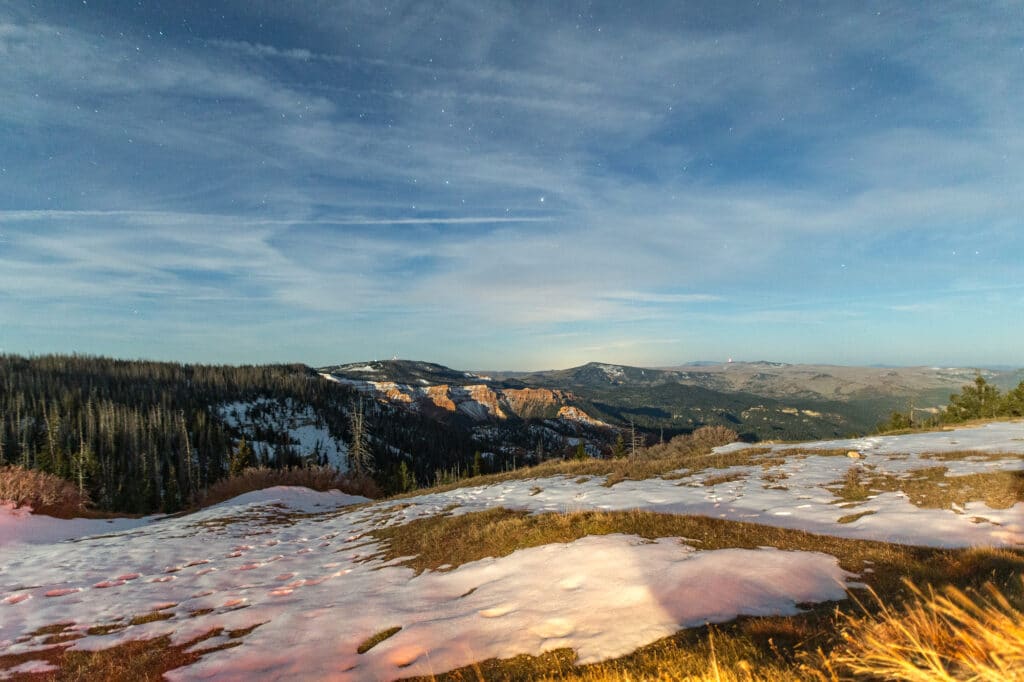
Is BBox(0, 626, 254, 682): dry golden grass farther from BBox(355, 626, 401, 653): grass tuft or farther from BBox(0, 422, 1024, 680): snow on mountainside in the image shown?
BBox(355, 626, 401, 653): grass tuft

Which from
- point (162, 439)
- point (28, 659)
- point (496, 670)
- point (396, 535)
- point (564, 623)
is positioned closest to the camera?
point (496, 670)

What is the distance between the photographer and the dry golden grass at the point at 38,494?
24.5m

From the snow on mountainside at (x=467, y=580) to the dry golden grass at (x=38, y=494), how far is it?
7.56 meters

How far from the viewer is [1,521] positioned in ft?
71.3

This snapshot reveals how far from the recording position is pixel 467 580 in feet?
33.9

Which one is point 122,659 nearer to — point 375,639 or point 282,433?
point 375,639

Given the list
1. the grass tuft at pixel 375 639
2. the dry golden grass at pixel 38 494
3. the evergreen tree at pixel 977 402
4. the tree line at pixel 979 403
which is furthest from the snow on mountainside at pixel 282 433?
the grass tuft at pixel 375 639

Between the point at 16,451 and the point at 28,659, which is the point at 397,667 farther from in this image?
the point at 16,451

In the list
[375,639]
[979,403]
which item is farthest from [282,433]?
[375,639]

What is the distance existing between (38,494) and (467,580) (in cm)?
3052

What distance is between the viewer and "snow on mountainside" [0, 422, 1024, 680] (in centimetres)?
721

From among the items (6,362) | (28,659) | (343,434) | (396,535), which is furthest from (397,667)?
(6,362)

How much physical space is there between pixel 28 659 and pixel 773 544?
1496 centimetres

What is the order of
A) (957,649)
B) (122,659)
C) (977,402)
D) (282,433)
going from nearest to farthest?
(957,649), (122,659), (977,402), (282,433)
